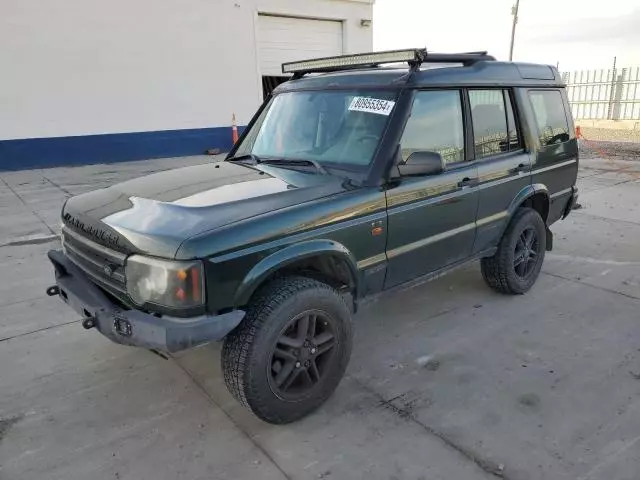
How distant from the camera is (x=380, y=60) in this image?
3475 millimetres

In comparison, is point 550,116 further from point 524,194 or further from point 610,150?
point 610,150

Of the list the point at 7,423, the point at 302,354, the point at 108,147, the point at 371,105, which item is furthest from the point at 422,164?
the point at 108,147

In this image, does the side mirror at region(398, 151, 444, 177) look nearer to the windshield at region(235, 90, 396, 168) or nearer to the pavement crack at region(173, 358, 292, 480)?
the windshield at region(235, 90, 396, 168)

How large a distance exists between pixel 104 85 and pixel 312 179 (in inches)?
457

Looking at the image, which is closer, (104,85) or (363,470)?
(363,470)

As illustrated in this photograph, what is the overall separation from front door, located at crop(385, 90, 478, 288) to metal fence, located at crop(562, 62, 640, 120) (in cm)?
1941

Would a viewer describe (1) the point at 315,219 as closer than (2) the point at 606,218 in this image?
Yes

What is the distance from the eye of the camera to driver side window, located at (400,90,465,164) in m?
3.39

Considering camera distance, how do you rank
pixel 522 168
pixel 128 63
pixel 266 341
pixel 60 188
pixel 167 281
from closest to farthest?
pixel 167 281 → pixel 266 341 → pixel 522 168 → pixel 60 188 → pixel 128 63

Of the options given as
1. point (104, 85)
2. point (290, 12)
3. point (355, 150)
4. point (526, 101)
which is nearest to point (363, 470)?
point (355, 150)

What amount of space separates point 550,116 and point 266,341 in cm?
358

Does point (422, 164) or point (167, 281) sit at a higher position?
point (422, 164)

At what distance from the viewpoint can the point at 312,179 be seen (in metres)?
3.20

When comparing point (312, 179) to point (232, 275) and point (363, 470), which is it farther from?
point (363, 470)
